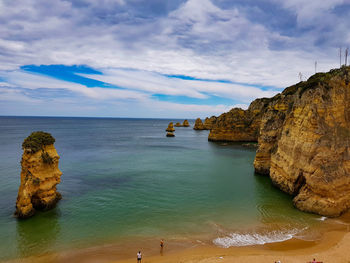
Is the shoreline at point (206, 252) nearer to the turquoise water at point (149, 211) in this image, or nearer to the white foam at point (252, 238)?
the white foam at point (252, 238)

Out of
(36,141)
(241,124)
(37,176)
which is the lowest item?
(37,176)

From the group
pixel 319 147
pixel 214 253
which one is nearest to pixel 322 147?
pixel 319 147

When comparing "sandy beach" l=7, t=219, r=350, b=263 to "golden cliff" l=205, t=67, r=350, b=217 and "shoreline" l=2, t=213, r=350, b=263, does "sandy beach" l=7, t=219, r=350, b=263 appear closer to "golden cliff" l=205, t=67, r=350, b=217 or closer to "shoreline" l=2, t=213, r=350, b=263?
"shoreline" l=2, t=213, r=350, b=263

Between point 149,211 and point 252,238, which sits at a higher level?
point 149,211

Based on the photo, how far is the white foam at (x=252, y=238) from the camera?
58.4ft

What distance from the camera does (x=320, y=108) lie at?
23.7 m

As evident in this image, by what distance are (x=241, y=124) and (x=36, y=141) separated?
7266cm

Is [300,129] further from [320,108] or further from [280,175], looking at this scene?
[280,175]

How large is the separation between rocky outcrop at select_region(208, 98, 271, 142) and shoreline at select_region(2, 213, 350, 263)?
221 feet

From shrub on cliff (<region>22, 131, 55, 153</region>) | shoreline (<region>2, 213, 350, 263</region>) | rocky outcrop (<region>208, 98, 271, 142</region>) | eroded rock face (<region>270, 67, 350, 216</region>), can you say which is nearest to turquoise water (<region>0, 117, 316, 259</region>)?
shoreline (<region>2, 213, 350, 263</region>)

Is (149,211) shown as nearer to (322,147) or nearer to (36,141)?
(36,141)

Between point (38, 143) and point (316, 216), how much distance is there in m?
28.0

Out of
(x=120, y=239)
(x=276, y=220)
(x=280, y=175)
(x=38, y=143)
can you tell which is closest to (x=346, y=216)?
(x=276, y=220)

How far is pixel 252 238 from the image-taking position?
1855cm
